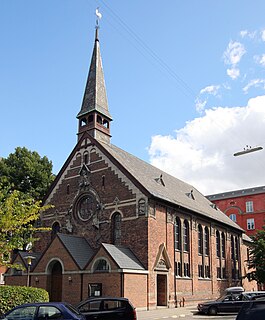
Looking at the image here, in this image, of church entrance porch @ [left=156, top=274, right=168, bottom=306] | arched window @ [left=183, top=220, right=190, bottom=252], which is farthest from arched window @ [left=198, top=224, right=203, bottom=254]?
church entrance porch @ [left=156, top=274, right=168, bottom=306]

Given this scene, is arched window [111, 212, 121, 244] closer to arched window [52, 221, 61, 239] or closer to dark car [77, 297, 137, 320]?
arched window [52, 221, 61, 239]

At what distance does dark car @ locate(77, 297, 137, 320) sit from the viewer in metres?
15.1

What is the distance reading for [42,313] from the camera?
11.9m

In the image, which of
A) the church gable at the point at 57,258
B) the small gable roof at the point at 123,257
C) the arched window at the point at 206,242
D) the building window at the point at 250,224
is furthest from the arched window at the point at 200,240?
the building window at the point at 250,224

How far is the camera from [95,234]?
31594 mm

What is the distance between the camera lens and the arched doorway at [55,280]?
2897 cm

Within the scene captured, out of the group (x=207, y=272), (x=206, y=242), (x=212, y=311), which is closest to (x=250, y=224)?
(x=206, y=242)

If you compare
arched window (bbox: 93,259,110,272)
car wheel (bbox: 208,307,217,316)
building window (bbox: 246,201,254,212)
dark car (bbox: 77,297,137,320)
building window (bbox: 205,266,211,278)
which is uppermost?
building window (bbox: 246,201,254,212)

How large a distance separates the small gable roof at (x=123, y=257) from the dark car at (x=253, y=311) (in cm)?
1999

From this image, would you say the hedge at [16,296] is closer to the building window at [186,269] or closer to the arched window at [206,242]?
the building window at [186,269]

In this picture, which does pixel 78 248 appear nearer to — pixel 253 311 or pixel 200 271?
pixel 200 271

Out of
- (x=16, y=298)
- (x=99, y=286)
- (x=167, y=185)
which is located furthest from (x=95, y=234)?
(x=16, y=298)

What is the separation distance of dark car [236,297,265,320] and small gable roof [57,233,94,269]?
22602mm

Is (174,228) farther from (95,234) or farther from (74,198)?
(74,198)
